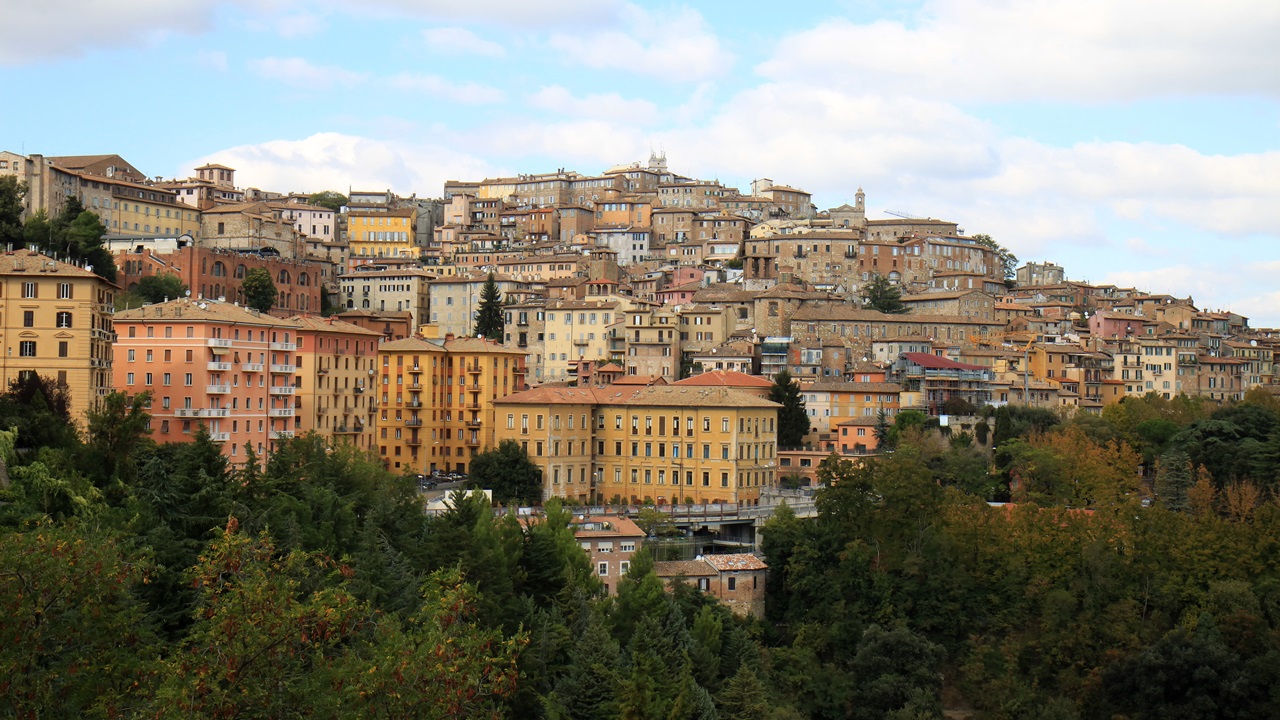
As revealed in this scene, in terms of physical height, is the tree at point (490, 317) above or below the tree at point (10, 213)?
below

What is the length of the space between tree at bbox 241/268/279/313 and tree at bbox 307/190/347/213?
41678 millimetres

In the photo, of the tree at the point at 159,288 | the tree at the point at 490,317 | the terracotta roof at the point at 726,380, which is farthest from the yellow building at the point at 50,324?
the tree at the point at 490,317

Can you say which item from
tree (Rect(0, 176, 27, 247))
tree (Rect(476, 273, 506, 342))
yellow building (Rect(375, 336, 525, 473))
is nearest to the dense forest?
yellow building (Rect(375, 336, 525, 473))

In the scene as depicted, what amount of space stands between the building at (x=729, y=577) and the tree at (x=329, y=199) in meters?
78.8

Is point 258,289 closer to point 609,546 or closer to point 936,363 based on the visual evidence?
point 936,363

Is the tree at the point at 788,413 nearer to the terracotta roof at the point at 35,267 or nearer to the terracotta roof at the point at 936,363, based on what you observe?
the terracotta roof at the point at 936,363

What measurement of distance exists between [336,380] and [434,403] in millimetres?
7079

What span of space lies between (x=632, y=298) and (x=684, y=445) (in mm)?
29192

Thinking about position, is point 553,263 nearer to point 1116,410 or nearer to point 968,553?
point 1116,410

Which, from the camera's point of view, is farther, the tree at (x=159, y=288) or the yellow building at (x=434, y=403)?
the tree at (x=159, y=288)

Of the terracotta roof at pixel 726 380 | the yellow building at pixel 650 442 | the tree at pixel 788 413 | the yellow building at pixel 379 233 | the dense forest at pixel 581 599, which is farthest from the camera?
the yellow building at pixel 379 233

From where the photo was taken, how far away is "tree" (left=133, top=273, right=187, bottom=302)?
75125 mm

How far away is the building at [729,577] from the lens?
49.9 meters

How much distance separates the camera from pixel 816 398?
7838 cm
